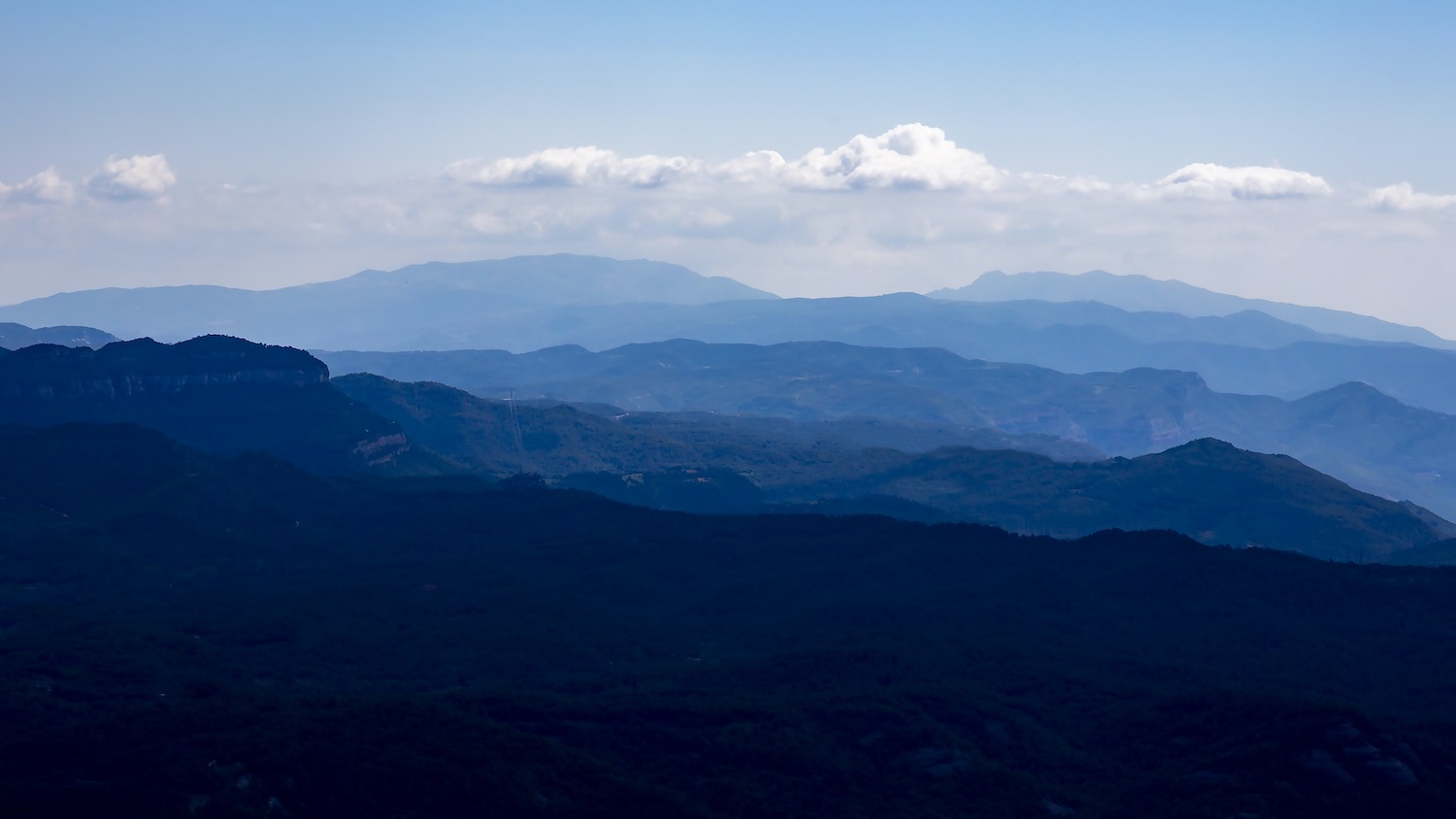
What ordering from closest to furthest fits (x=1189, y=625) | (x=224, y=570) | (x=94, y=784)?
(x=94, y=784) < (x=1189, y=625) < (x=224, y=570)

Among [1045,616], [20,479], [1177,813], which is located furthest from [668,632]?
[20,479]

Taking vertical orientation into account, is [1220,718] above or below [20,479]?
below

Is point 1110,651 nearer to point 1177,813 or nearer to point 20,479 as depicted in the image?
point 1177,813

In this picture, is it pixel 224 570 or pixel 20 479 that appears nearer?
pixel 224 570

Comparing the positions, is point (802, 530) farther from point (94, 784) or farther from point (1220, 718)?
point (94, 784)

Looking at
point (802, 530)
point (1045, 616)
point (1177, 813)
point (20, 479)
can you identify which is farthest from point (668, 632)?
point (20, 479)

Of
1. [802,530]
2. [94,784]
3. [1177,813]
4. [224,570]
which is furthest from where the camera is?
[802,530]
